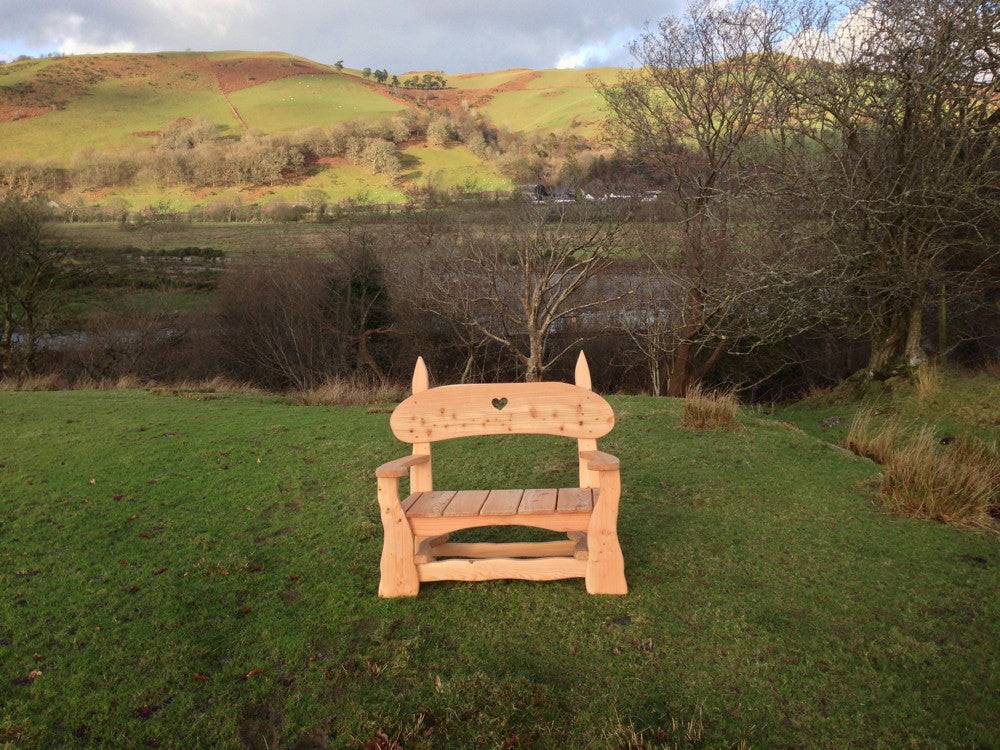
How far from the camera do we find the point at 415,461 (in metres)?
5.20

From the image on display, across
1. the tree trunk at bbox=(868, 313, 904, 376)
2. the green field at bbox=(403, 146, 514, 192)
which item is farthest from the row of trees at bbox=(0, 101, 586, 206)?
the tree trunk at bbox=(868, 313, 904, 376)

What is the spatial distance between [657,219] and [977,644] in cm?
2159

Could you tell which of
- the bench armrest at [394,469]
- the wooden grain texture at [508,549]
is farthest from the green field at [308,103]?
the bench armrest at [394,469]

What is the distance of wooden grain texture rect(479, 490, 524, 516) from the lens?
14.4 feet

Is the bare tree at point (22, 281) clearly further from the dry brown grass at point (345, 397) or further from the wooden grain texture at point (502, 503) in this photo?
the wooden grain texture at point (502, 503)

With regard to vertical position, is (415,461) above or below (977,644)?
above

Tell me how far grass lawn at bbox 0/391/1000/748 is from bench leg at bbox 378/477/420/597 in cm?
14

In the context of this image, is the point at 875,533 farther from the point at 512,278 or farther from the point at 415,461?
the point at 512,278

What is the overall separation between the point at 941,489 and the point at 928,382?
8014 millimetres

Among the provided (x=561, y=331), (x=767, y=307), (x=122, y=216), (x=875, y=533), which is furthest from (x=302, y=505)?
(x=122, y=216)

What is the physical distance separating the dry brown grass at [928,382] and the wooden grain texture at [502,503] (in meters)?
10.9

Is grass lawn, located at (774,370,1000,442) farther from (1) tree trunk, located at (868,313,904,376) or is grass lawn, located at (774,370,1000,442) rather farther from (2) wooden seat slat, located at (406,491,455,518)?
(2) wooden seat slat, located at (406,491,455,518)

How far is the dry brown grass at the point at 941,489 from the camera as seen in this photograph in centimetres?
605

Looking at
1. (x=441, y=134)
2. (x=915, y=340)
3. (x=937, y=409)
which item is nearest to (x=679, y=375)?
(x=915, y=340)
